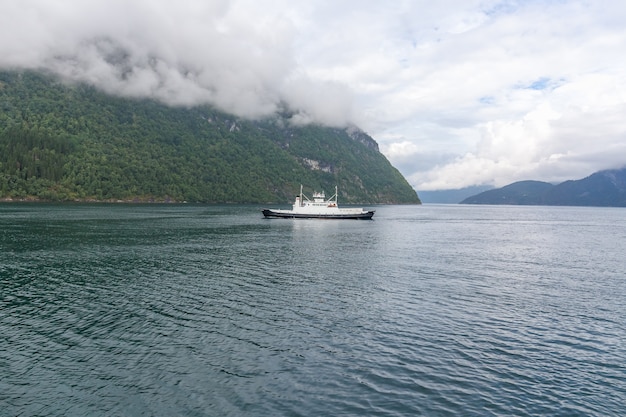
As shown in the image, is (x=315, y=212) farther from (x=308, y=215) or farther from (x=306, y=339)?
(x=306, y=339)

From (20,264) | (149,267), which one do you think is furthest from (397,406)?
(20,264)

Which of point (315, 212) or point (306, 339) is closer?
point (306, 339)

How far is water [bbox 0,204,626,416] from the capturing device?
66.6 feet

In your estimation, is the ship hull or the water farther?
the ship hull

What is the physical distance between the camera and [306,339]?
28.8 m

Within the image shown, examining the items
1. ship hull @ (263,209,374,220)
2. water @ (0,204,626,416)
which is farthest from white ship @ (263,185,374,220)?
water @ (0,204,626,416)

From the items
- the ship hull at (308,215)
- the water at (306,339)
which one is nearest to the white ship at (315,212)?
the ship hull at (308,215)

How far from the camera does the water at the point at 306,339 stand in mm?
20312

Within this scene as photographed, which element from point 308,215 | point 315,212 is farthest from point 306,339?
point 315,212

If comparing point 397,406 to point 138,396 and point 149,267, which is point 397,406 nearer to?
point 138,396

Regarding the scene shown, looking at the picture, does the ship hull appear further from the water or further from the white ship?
the water

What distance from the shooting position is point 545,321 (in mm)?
33719

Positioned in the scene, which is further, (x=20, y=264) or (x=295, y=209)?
(x=295, y=209)

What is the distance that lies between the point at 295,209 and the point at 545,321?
14905 centimetres
